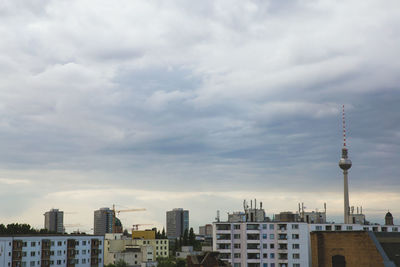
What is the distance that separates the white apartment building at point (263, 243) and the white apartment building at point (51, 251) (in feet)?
129

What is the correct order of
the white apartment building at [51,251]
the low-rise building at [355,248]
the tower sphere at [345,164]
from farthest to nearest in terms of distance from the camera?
the tower sphere at [345,164], the white apartment building at [51,251], the low-rise building at [355,248]

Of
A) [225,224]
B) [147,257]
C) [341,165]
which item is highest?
[341,165]

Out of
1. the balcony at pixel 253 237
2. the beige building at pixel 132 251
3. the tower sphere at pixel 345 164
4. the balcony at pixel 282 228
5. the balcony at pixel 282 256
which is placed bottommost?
the beige building at pixel 132 251

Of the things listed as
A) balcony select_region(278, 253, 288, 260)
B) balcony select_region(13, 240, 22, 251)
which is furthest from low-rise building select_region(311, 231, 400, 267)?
balcony select_region(13, 240, 22, 251)

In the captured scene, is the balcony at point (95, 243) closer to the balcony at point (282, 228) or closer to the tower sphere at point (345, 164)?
the balcony at point (282, 228)

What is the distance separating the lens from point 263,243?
403 ft

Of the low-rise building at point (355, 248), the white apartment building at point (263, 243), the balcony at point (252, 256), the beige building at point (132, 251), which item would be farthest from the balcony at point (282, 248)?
the beige building at point (132, 251)

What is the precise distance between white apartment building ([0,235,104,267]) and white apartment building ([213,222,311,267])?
3920cm

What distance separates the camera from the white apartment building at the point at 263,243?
121 m

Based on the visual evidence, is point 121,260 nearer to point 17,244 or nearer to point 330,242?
point 17,244

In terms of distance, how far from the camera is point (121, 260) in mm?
167375

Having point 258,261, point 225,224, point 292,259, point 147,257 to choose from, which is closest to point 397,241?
point 292,259

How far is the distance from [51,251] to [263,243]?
55470 mm

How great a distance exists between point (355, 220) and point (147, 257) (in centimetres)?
8030
